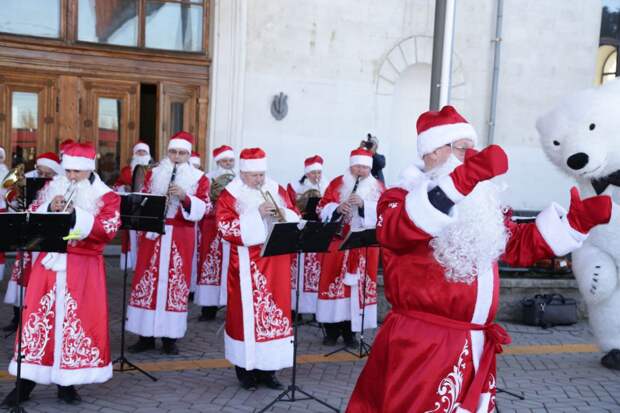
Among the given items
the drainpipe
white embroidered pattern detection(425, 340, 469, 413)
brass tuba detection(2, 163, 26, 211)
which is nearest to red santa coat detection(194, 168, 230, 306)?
brass tuba detection(2, 163, 26, 211)

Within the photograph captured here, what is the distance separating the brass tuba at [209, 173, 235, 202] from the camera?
8227 millimetres

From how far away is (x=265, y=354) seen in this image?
5539 millimetres

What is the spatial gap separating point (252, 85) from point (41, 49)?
327 centimetres

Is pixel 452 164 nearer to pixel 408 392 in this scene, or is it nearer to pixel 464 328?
pixel 464 328

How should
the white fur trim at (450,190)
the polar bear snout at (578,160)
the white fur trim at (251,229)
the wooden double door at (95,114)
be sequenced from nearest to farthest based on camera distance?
the white fur trim at (450,190), the white fur trim at (251,229), the polar bear snout at (578,160), the wooden double door at (95,114)

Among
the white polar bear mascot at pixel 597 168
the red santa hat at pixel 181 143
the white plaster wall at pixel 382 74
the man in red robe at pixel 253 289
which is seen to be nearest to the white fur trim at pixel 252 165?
the man in red robe at pixel 253 289

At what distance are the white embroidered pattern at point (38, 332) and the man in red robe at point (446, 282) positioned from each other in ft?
8.30

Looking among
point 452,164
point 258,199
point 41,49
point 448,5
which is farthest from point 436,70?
point 41,49

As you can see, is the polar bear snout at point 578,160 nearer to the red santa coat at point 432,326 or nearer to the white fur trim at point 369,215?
the white fur trim at point 369,215

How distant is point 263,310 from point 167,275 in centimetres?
146

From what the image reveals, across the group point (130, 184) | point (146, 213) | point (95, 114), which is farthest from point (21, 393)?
point (95, 114)

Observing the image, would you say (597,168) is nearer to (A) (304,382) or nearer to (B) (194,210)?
(A) (304,382)

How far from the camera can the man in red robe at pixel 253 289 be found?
18.0 feet

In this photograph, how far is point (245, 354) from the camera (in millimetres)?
5516
